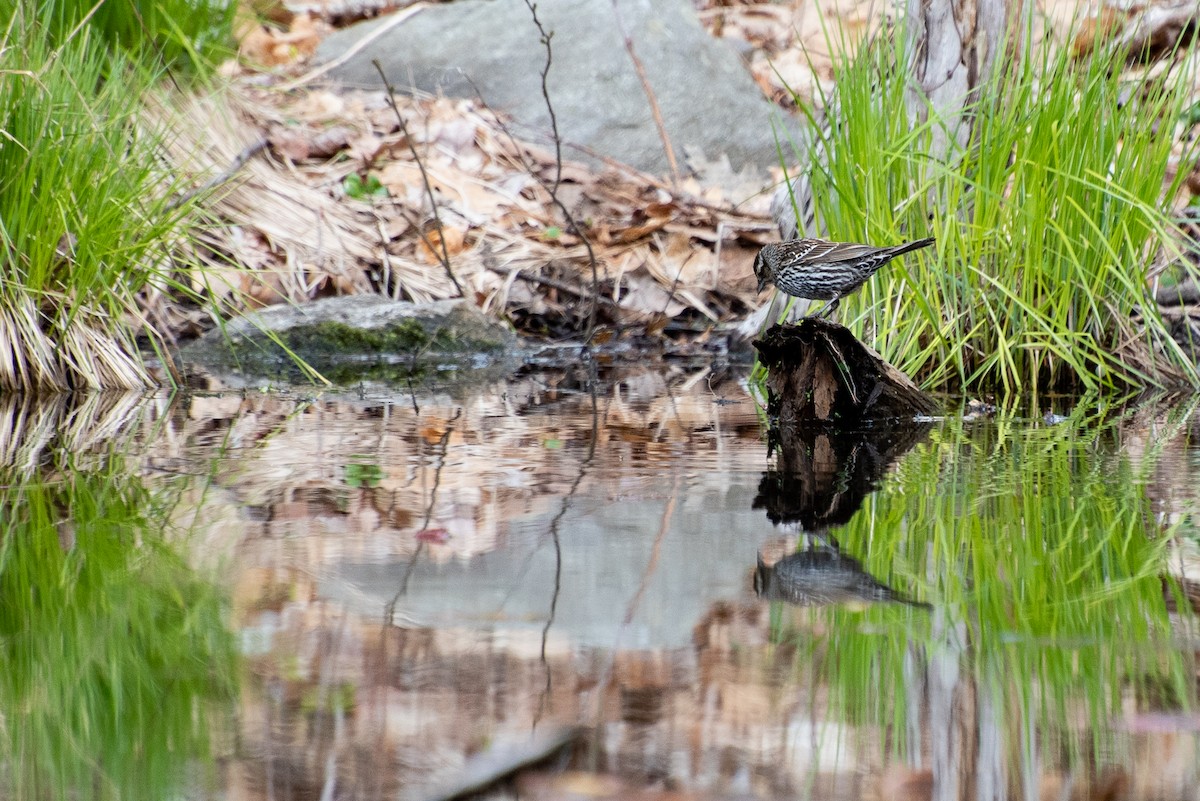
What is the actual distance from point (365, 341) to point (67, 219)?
1954 millimetres

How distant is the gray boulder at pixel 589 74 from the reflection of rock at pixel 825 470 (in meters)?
4.94

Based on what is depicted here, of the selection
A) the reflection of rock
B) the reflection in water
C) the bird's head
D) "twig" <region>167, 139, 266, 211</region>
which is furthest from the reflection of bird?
"twig" <region>167, 139, 266, 211</region>

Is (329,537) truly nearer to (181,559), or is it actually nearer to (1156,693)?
(181,559)

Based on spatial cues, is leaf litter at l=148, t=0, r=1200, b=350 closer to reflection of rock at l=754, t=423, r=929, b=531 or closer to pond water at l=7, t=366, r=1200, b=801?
reflection of rock at l=754, t=423, r=929, b=531

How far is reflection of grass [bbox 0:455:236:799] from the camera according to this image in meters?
1.35

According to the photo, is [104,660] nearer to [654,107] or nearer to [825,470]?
[825,470]

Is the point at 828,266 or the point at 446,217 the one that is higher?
the point at 446,217

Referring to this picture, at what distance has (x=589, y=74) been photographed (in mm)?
8836

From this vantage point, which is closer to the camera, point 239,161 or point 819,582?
point 819,582

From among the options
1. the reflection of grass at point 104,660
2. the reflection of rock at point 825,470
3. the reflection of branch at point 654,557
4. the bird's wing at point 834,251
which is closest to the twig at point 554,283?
the bird's wing at point 834,251

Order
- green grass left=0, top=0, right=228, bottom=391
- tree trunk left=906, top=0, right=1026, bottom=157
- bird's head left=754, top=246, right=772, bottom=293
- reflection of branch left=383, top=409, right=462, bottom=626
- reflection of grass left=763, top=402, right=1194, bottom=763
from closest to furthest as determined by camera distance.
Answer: reflection of grass left=763, top=402, right=1194, bottom=763 → reflection of branch left=383, top=409, right=462, bottom=626 → green grass left=0, top=0, right=228, bottom=391 → tree trunk left=906, top=0, right=1026, bottom=157 → bird's head left=754, top=246, right=772, bottom=293

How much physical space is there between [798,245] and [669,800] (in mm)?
3456

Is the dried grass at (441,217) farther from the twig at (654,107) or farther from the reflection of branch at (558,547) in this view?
the reflection of branch at (558,547)

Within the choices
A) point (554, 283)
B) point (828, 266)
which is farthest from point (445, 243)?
point (828, 266)
